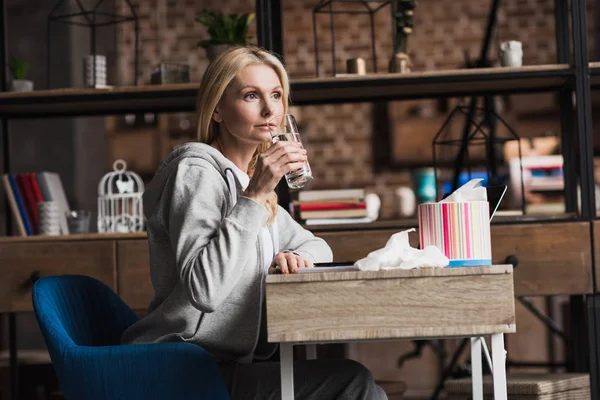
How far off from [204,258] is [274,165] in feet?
0.73

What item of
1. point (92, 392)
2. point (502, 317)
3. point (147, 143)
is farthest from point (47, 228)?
point (147, 143)

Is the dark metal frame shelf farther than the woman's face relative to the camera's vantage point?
Yes

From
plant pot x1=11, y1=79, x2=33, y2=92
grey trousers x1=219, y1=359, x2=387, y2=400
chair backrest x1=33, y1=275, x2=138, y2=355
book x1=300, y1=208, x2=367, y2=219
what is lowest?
grey trousers x1=219, y1=359, x2=387, y2=400

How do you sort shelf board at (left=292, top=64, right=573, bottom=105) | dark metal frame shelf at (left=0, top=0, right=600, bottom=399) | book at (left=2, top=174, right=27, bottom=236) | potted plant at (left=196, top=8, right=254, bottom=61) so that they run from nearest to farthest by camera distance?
dark metal frame shelf at (left=0, top=0, right=600, bottom=399) < shelf board at (left=292, top=64, right=573, bottom=105) < book at (left=2, top=174, right=27, bottom=236) < potted plant at (left=196, top=8, right=254, bottom=61)

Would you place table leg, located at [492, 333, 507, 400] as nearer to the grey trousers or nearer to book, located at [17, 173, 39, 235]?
the grey trousers

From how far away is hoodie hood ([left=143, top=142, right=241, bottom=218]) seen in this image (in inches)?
78.4

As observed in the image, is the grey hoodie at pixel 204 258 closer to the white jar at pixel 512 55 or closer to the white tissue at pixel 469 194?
the white tissue at pixel 469 194

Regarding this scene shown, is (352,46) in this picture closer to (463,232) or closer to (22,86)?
(22,86)

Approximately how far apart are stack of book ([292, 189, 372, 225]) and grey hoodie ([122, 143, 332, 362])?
3.73 ft

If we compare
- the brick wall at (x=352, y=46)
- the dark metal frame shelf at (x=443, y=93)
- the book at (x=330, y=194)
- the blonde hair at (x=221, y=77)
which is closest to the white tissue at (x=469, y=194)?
the blonde hair at (x=221, y=77)

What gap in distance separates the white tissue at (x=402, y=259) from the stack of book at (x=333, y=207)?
5.04 ft

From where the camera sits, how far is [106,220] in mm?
3410

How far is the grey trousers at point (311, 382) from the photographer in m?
1.93

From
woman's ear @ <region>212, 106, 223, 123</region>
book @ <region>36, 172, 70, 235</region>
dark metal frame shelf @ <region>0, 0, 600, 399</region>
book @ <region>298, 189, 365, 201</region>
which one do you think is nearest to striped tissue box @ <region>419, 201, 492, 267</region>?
woman's ear @ <region>212, 106, 223, 123</region>
